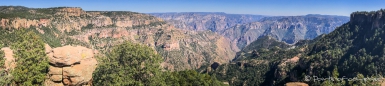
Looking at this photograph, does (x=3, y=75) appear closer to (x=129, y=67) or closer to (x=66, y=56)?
(x=66, y=56)

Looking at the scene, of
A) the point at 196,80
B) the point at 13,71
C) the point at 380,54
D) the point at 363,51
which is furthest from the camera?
the point at 363,51

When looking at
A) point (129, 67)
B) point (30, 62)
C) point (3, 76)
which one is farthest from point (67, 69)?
point (129, 67)

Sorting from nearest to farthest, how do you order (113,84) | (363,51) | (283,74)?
(113,84) → (363,51) → (283,74)

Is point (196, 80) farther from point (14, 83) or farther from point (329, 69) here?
point (329, 69)

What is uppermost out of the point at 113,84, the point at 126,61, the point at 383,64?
the point at 126,61

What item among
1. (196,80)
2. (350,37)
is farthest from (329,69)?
(196,80)

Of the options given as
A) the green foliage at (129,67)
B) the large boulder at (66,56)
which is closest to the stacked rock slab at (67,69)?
the large boulder at (66,56)

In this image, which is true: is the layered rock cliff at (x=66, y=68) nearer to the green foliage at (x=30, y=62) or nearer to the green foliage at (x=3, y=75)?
the green foliage at (x=30, y=62)

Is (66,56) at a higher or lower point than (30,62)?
higher
